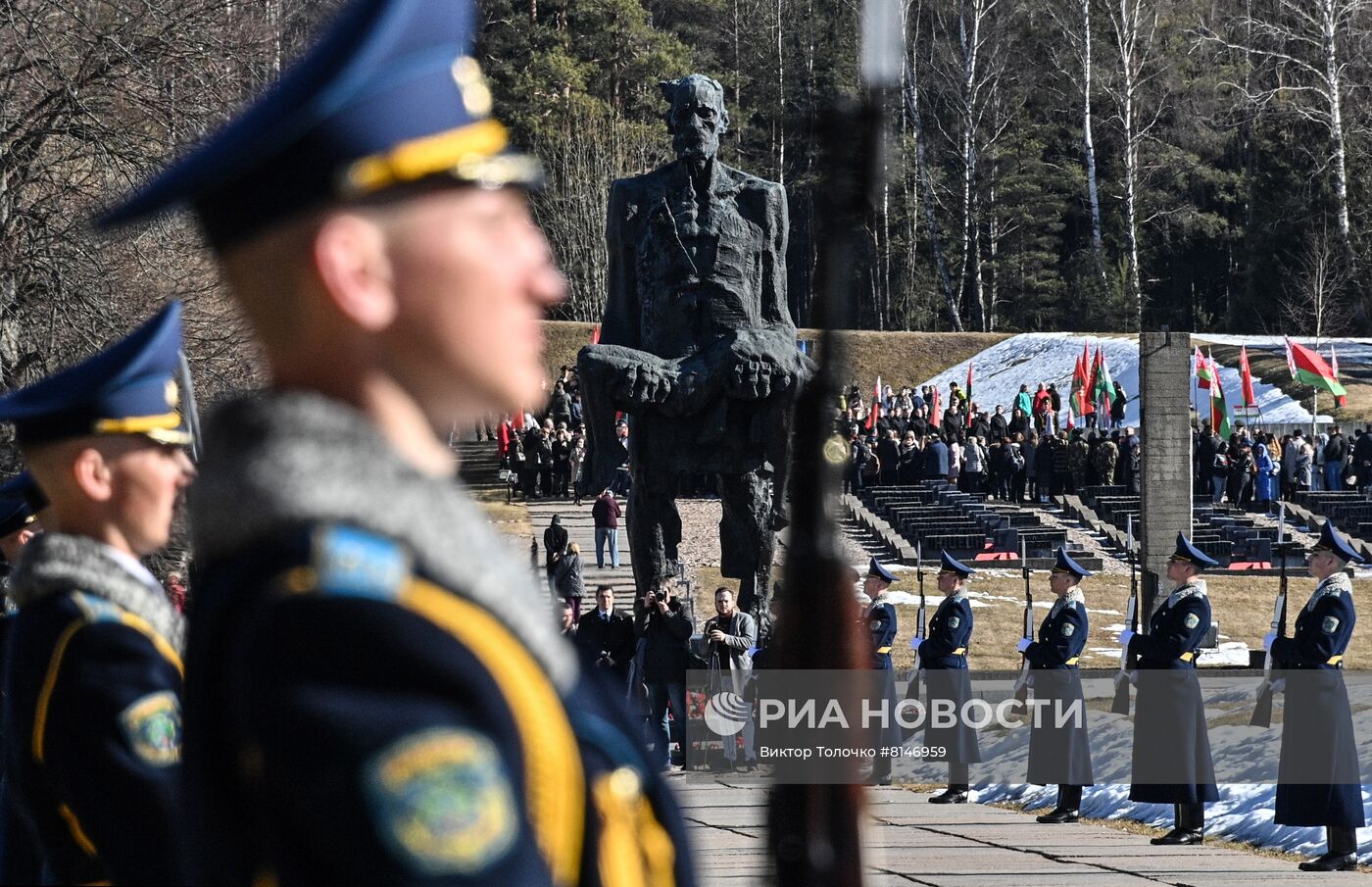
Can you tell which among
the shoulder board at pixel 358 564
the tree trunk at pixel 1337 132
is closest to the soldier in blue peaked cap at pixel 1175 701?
the shoulder board at pixel 358 564

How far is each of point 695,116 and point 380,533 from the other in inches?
410

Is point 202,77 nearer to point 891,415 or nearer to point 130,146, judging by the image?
point 130,146

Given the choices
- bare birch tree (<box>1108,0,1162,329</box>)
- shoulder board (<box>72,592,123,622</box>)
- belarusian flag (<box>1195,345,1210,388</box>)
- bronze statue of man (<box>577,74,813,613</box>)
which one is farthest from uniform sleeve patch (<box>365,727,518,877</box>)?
bare birch tree (<box>1108,0,1162,329</box>)

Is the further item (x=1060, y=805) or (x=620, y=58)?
(x=620, y=58)

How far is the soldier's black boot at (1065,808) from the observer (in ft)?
36.7

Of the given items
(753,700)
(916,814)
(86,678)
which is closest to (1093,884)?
(916,814)

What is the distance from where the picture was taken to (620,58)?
61594 mm

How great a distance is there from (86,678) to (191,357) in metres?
15.0

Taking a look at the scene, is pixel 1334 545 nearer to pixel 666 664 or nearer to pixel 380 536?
pixel 666 664

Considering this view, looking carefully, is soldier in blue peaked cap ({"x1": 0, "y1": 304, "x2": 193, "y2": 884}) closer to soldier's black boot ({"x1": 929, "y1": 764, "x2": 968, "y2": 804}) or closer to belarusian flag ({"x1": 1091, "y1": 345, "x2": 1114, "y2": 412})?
soldier's black boot ({"x1": 929, "y1": 764, "x2": 968, "y2": 804})

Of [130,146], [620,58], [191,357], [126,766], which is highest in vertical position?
[620,58]

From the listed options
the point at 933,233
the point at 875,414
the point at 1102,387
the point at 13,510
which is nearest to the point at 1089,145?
the point at 933,233

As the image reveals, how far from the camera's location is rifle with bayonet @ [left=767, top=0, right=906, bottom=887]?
143cm

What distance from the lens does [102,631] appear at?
8.57 ft
